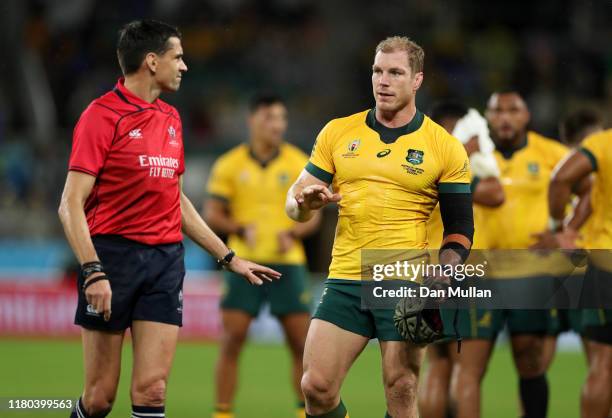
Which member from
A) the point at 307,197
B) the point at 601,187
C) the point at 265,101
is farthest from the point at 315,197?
the point at 265,101

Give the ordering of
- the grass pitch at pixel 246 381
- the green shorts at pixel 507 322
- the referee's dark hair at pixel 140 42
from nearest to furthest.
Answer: the referee's dark hair at pixel 140 42, the green shorts at pixel 507 322, the grass pitch at pixel 246 381

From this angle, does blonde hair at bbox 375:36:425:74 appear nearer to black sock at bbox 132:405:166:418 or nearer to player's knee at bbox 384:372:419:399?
player's knee at bbox 384:372:419:399

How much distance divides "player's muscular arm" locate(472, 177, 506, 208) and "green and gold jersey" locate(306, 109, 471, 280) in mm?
1412

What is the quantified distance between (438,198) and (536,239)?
6.94 ft

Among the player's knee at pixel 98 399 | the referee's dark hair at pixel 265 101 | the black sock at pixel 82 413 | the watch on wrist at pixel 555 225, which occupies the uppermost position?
the referee's dark hair at pixel 265 101

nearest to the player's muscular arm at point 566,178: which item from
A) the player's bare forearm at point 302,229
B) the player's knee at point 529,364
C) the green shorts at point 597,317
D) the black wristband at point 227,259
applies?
the green shorts at point 597,317

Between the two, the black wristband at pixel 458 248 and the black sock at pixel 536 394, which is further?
the black sock at pixel 536 394

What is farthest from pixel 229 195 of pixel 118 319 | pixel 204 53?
pixel 204 53

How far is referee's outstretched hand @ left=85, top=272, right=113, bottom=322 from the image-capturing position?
6070mm

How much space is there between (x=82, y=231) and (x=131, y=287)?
0.56 meters

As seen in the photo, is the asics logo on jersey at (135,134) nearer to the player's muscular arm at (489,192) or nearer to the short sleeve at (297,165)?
the player's muscular arm at (489,192)

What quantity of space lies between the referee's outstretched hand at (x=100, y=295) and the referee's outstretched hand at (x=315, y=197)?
3.76ft

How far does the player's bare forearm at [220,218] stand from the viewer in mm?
10078

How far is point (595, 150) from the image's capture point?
748 cm
